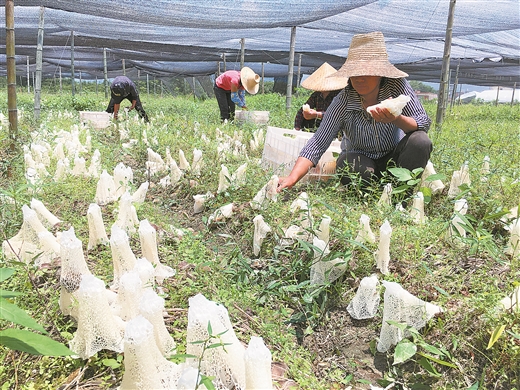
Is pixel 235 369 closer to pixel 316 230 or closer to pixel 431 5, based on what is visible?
pixel 316 230

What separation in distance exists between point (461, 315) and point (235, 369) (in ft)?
3.03

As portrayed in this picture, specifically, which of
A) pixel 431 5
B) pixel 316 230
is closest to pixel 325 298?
pixel 316 230

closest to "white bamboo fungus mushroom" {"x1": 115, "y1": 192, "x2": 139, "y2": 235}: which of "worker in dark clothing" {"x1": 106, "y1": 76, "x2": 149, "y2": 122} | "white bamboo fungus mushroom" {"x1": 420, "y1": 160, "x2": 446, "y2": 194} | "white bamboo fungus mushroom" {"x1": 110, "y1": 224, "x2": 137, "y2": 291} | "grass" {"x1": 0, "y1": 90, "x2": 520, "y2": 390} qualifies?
"grass" {"x1": 0, "y1": 90, "x2": 520, "y2": 390}

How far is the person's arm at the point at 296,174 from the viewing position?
2.84m

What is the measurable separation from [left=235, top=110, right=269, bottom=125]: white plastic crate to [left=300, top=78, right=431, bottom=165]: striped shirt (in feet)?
10.8

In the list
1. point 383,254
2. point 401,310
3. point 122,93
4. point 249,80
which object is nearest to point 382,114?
point 383,254

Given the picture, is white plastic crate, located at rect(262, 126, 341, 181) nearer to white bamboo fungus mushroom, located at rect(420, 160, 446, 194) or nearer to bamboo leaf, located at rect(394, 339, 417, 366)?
white bamboo fungus mushroom, located at rect(420, 160, 446, 194)

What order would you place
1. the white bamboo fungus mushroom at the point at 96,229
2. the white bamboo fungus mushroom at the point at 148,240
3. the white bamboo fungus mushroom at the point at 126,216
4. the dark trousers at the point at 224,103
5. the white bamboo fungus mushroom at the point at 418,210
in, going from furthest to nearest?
the dark trousers at the point at 224,103
the white bamboo fungus mushroom at the point at 418,210
the white bamboo fungus mushroom at the point at 126,216
the white bamboo fungus mushroom at the point at 96,229
the white bamboo fungus mushroom at the point at 148,240

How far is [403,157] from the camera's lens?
2.98m

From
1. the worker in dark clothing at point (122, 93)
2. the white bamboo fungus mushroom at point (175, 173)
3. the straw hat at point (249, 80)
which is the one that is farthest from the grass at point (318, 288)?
the worker in dark clothing at point (122, 93)

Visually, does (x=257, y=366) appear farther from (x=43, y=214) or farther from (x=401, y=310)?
(x=43, y=214)

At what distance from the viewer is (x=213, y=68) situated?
1941 cm

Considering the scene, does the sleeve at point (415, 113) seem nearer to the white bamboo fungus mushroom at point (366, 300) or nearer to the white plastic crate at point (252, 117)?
the white bamboo fungus mushroom at point (366, 300)

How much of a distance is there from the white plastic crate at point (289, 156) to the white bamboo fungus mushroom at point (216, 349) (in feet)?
6.98
